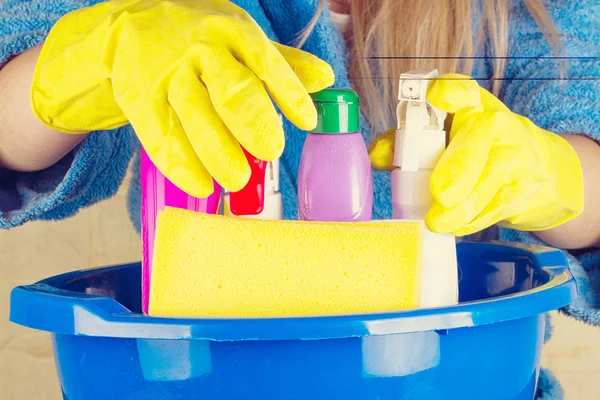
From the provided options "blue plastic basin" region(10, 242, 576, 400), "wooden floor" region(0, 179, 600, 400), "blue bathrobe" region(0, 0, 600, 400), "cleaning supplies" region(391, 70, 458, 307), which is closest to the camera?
"blue plastic basin" region(10, 242, 576, 400)

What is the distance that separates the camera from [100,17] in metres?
0.53

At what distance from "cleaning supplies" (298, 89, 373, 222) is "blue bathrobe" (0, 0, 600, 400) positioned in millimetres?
265

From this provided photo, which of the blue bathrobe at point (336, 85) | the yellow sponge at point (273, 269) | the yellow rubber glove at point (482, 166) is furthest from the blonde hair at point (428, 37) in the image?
the yellow sponge at point (273, 269)

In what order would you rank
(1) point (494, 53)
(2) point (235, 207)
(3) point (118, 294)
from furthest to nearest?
(1) point (494, 53), (3) point (118, 294), (2) point (235, 207)

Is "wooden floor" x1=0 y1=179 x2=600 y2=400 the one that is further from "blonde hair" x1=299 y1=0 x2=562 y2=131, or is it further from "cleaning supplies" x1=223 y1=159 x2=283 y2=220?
"cleaning supplies" x1=223 y1=159 x2=283 y2=220

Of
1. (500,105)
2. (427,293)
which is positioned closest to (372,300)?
(427,293)

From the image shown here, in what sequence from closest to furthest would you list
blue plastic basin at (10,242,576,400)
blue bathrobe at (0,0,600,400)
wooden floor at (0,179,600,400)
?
blue plastic basin at (10,242,576,400), blue bathrobe at (0,0,600,400), wooden floor at (0,179,600,400)

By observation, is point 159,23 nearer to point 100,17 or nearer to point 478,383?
point 100,17

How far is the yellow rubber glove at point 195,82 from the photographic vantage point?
45 centimetres

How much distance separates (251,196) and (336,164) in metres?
0.06

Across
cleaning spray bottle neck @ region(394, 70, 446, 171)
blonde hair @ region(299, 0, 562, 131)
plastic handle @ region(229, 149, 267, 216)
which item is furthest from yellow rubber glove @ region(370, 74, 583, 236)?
blonde hair @ region(299, 0, 562, 131)

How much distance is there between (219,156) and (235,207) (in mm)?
82

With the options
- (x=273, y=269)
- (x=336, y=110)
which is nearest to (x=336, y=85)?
(x=336, y=110)

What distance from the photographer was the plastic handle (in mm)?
516
